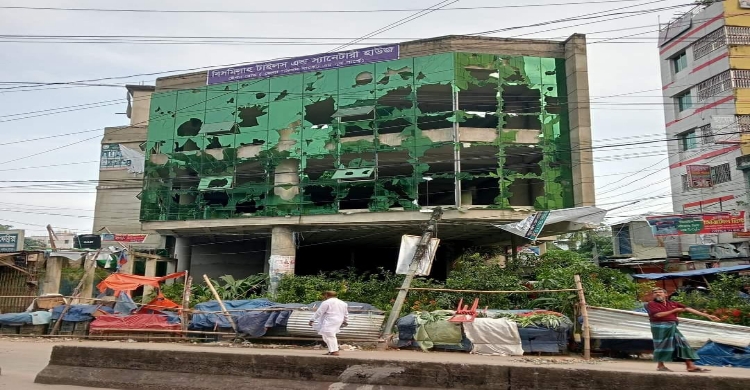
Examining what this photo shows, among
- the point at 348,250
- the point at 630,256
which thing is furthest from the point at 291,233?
the point at 630,256

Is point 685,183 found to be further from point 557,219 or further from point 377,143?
point 377,143

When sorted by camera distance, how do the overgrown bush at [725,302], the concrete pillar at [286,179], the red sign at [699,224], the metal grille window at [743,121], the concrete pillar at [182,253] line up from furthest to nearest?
the metal grille window at [743,121] → the concrete pillar at [182,253] → the concrete pillar at [286,179] → the red sign at [699,224] → the overgrown bush at [725,302]

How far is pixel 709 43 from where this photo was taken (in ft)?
108

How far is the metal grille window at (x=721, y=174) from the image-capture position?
3085cm

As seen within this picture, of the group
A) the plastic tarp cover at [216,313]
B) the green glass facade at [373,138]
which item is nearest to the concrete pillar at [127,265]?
the green glass facade at [373,138]

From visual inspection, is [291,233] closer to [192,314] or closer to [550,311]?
[192,314]

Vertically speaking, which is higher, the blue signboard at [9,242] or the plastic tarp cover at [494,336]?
the blue signboard at [9,242]

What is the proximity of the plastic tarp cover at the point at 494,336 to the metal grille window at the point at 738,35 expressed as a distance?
2869 cm

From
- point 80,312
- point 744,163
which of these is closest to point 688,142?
point 744,163

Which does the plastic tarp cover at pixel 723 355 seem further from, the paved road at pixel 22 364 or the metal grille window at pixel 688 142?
the metal grille window at pixel 688 142

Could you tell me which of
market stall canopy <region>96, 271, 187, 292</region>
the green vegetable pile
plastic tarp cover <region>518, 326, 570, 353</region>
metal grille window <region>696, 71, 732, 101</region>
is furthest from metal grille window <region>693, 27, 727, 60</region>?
market stall canopy <region>96, 271, 187, 292</region>

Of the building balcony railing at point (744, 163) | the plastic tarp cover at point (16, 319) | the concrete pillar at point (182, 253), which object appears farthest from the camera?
the concrete pillar at point (182, 253)

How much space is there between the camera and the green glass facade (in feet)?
78.5

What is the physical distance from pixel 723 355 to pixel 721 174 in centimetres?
2587
